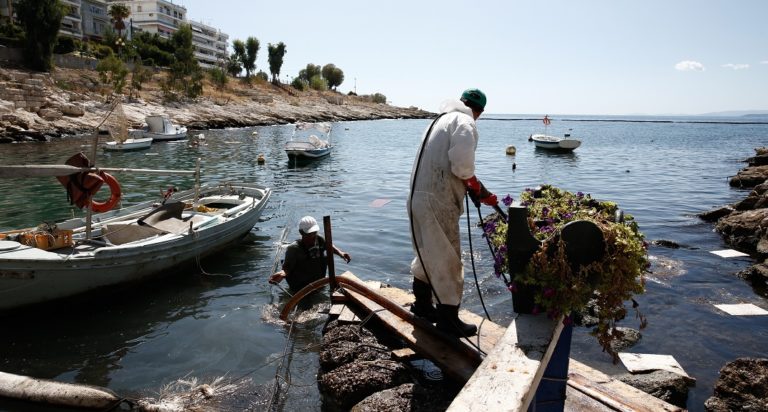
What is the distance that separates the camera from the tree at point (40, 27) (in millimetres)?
53812

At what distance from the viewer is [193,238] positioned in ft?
34.5

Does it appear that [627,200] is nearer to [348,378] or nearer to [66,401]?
[348,378]

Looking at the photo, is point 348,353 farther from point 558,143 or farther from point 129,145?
point 558,143

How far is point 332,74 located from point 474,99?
14716 centimetres

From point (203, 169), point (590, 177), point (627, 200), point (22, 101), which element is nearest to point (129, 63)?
point (22, 101)

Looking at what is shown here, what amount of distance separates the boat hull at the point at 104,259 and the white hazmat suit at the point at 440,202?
6.51m

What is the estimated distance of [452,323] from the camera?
197 inches

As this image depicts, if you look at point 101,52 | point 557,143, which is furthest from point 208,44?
point 557,143

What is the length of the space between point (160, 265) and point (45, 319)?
2.09 m

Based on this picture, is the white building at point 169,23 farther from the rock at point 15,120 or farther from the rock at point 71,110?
the rock at point 15,120

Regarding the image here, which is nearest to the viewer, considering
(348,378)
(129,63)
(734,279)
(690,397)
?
(348,378)

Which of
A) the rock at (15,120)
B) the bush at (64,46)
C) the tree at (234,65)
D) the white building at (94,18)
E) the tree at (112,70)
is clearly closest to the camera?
the rock at (15,120)

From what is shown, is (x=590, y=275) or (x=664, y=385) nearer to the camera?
(x=590, y=275)

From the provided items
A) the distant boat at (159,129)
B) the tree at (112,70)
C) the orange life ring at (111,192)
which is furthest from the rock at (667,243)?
the tree at (112,70)
